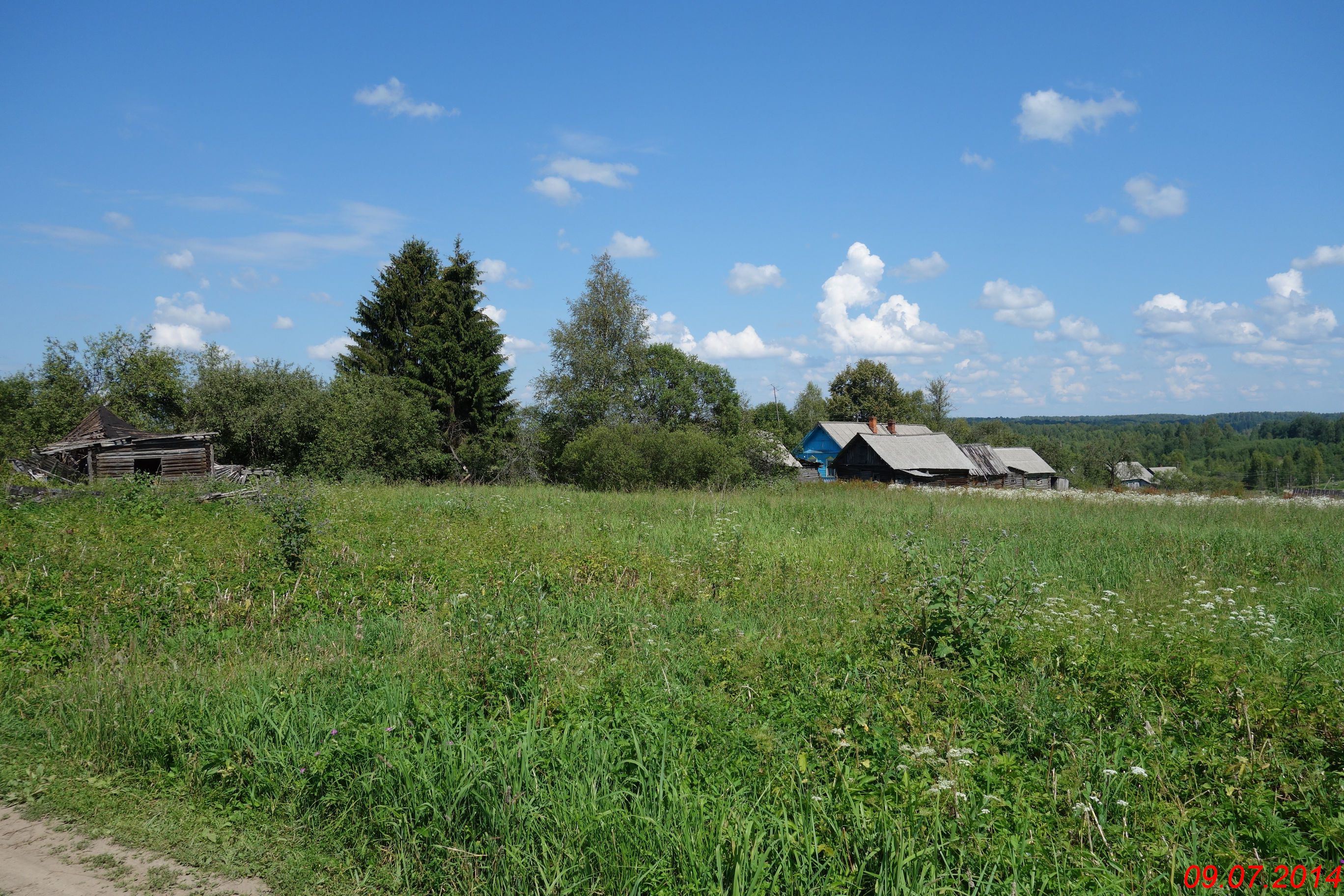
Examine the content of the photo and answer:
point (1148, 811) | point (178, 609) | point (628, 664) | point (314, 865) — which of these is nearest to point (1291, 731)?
point (1148, 811)

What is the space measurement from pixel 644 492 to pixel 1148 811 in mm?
17869

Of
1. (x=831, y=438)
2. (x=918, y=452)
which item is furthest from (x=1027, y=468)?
(x=918, y=452)

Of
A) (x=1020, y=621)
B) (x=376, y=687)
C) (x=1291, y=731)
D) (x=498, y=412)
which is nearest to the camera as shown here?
(x=1291, y=731)

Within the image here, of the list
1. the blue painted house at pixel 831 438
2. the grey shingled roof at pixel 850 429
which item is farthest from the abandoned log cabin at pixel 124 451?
the grey shingled roof at pixel 850 429

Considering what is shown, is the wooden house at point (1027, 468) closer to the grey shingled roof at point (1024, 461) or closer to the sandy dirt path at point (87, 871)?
the grey shingled roof at point (1024, 461)

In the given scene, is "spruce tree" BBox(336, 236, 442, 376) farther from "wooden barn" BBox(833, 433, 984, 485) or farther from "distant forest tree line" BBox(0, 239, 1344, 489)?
"wooden barn" BBox(833, 433, 984, 485)

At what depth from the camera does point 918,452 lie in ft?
147

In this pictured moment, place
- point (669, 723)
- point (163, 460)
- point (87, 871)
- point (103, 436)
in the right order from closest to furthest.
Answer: point (87, 871)
point (669, 723)
point (103, 436)
point (163, 460)

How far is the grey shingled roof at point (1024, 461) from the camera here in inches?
2282

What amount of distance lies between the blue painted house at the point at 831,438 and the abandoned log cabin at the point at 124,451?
39.9 metres

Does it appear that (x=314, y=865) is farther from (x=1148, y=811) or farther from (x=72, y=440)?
(x=72, y=440)

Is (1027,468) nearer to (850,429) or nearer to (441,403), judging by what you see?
(850,429)

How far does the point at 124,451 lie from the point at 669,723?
29392 millimetres

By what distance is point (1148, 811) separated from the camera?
3547 millimetres
